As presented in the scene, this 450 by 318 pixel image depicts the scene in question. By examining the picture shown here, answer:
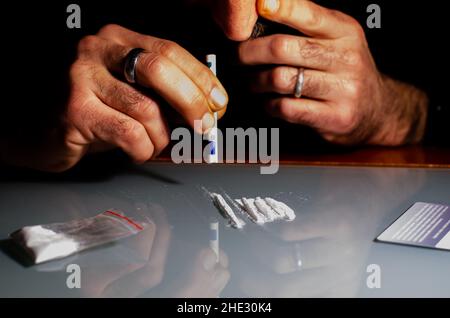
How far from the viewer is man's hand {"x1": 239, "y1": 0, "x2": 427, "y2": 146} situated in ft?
3.59

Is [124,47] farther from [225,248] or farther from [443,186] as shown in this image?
[443,186]

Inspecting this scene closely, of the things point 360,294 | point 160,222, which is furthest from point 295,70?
point 360,294

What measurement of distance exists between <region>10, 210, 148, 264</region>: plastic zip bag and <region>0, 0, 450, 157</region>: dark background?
1.14 feet

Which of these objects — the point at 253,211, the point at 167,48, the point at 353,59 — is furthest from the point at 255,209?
the point at 353,59

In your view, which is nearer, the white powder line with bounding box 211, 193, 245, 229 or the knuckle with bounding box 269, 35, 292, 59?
the white powder line with bounding box 211, 193, 245, 229

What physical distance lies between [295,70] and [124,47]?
0.38 m

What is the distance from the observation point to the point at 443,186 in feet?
3.10

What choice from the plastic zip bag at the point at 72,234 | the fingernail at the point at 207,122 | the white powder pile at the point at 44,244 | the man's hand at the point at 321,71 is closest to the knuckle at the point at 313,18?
the man's hand at the point at 321,71

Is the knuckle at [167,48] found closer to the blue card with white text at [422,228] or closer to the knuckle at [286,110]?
the knuckle at [286,110]

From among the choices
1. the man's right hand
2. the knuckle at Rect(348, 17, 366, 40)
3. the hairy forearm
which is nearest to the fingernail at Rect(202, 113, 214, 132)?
the man's right hand

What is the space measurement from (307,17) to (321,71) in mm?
132

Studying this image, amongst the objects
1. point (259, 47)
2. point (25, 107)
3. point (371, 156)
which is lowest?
point (371, 156)

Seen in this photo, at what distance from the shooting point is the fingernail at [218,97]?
36.7 inches

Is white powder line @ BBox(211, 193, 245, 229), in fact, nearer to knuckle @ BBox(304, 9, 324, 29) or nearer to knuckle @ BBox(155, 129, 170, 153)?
knuckle @ BBox(155, 129, 170, 153)
